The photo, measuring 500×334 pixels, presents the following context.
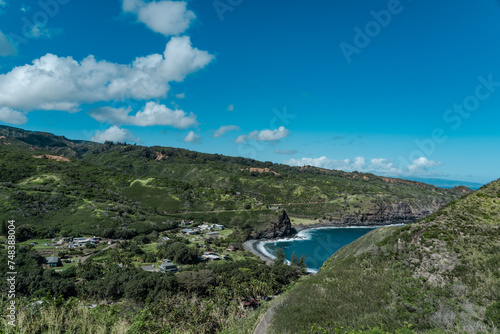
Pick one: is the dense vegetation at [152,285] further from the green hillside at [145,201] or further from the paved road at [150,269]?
the green hillside at [145,201]

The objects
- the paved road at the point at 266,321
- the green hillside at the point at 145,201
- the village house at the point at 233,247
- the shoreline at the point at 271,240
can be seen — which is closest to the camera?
the paved road at the point at 266,321

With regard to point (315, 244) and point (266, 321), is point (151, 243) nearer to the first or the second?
point (315, 244)

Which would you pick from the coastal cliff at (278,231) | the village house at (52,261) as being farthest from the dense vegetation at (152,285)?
the coastal cliff at (278,231)

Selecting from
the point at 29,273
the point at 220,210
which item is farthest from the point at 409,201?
the point at 29,273

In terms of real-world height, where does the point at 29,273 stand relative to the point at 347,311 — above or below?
below

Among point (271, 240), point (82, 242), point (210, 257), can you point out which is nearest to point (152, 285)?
point (210, 257)

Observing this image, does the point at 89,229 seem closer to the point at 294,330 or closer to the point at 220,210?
the point at 220,210

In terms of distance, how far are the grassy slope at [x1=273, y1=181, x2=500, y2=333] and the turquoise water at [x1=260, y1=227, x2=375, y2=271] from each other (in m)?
55.9

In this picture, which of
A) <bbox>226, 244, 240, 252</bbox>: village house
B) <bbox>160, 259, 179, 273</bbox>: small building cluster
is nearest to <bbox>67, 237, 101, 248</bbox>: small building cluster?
<bbox>160, 259, 179, 273</bbox>: small building cluster

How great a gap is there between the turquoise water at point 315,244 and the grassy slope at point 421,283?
55.9m

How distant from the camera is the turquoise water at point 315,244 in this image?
87438mm

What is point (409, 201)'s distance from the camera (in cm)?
17312

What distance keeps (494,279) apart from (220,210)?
120328 mm

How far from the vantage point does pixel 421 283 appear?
1858 cm
